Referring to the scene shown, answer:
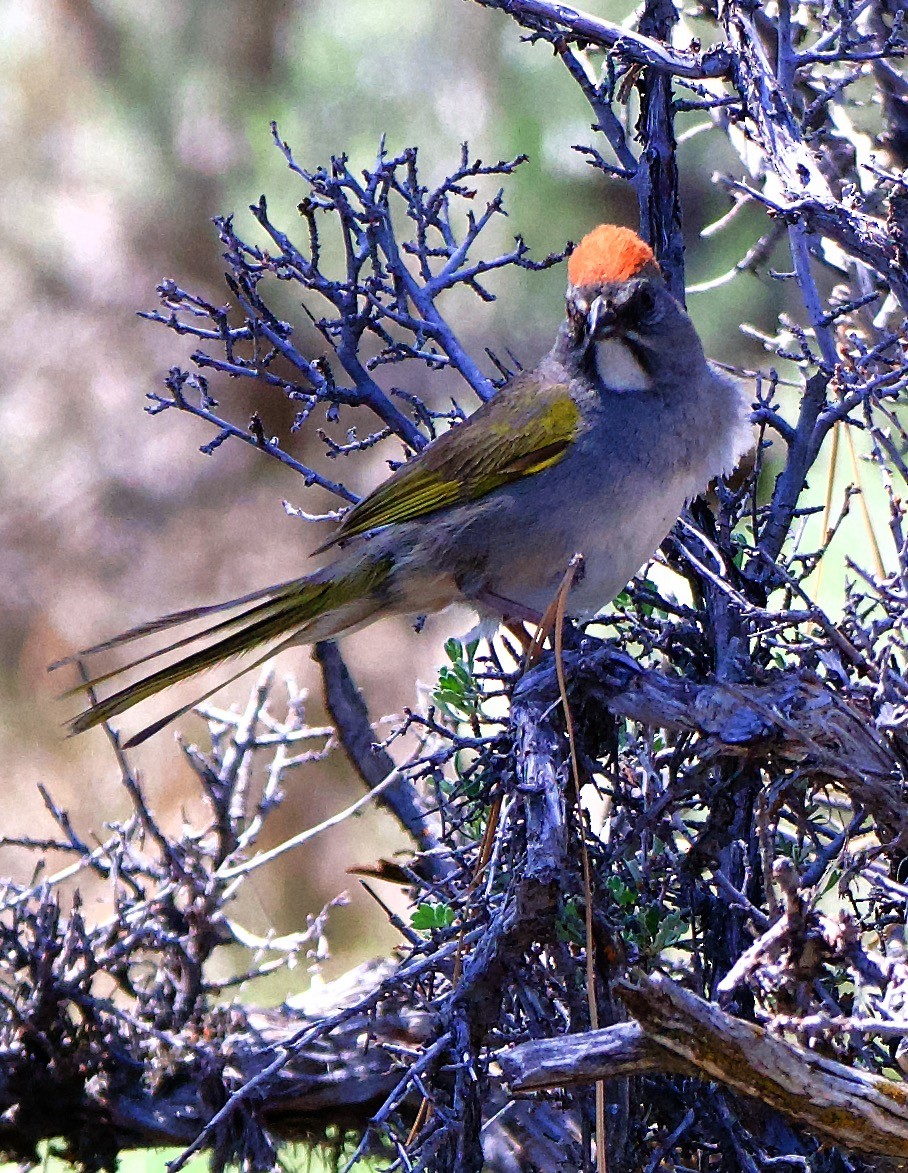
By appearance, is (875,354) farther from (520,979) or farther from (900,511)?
(520,979)

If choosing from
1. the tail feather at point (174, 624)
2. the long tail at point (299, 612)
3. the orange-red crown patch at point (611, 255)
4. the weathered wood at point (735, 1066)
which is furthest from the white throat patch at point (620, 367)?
the weathered wood at point (735, 1066)

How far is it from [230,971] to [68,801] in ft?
3.14

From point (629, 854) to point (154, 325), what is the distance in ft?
13.8

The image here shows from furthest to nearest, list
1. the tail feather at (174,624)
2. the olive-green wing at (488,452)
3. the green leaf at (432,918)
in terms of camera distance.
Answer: the olive-green wing at (488,452) → the tail feather at (174,624) → the green leaf at (432,918)

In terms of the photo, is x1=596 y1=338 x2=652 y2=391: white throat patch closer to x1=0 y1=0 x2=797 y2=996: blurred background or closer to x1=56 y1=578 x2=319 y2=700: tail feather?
x1=56 y1=578 x2=319 y2=700: tail feather

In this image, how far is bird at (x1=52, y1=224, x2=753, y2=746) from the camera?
283 cm

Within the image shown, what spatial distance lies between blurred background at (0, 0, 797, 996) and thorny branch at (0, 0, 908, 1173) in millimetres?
2148

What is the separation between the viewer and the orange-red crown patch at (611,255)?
279cm

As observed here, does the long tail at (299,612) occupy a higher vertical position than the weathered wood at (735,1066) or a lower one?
higher

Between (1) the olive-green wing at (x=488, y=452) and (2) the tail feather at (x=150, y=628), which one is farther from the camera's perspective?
(1) the olive-green wing at (x=488, y=452)

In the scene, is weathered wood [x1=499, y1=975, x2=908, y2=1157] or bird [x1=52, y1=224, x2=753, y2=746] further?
bird [x1=52, y1=224, x2=753, y2=746]

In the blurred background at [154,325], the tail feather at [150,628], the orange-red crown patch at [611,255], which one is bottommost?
the tail feather at [150,628]

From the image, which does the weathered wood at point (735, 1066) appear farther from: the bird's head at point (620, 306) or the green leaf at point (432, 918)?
the bird's head at point (620, 306)

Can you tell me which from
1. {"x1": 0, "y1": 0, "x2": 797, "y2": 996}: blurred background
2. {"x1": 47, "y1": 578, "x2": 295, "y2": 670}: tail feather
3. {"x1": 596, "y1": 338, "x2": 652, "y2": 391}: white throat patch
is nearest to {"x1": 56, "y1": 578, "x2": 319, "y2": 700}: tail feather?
{"x1": 47, "y1": 578, "x2": 295, "y2": 670}: tail feather
